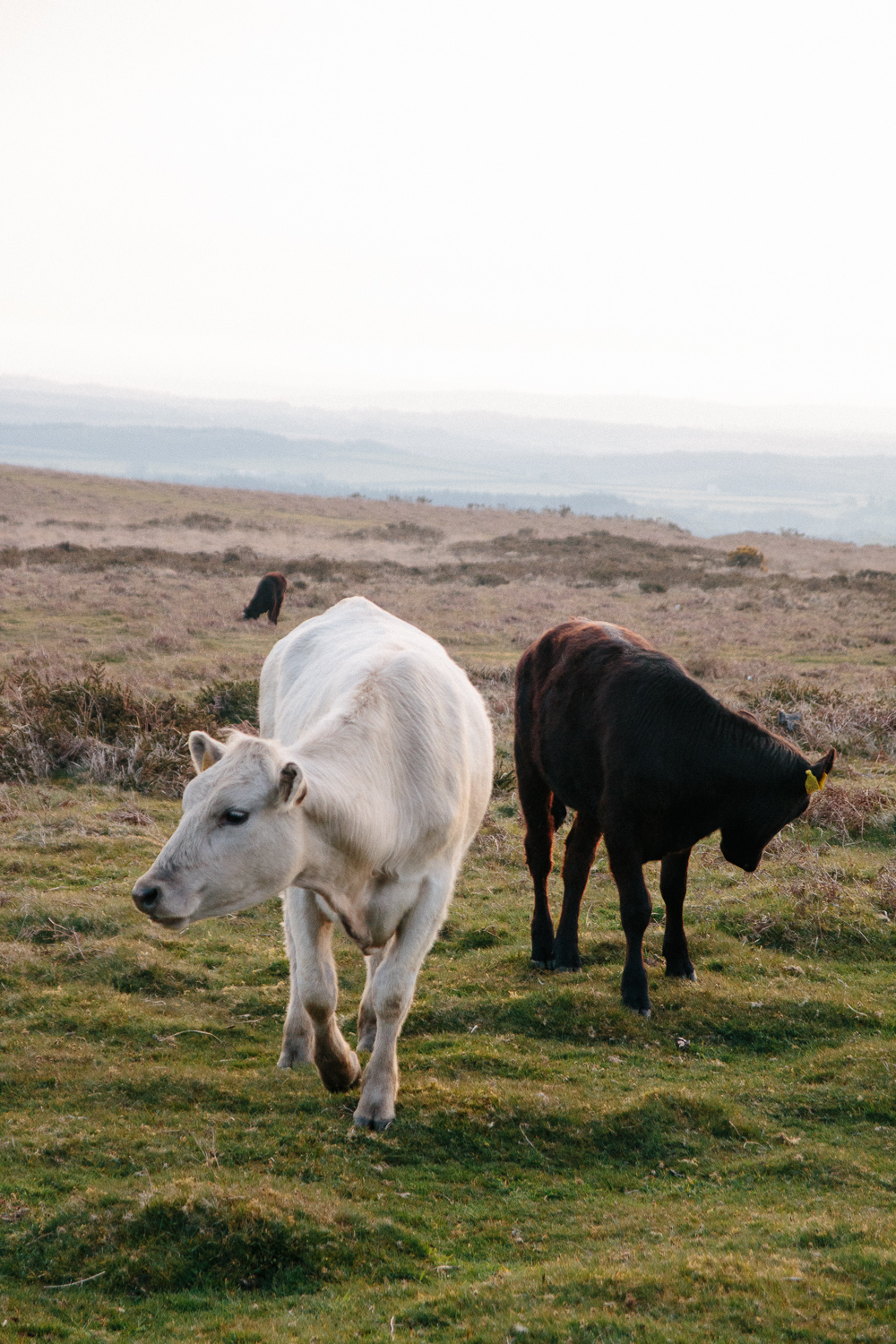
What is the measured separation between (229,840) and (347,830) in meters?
0.61

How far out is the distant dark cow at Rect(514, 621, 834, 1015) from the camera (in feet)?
21.4

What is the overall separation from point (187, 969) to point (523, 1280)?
3.80m

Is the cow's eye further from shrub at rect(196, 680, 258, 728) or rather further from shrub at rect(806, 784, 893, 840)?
shrub at rect(196, 680, 258, 728)

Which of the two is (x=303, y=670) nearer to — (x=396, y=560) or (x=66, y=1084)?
(x=66, y=1084)

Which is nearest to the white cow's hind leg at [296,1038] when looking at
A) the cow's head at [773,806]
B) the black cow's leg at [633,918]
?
the black cow's leg at [633,918]

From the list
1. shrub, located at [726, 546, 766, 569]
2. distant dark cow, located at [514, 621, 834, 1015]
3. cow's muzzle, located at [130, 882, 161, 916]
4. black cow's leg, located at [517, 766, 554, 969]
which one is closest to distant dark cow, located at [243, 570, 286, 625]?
black cow's leg, located at [517, 766, 554, 969]

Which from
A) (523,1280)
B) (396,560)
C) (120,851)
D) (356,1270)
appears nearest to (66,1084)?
(356,1270)

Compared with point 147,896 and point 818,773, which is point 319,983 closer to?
point 147,896

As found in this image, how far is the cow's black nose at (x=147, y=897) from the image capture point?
4086 millimetres

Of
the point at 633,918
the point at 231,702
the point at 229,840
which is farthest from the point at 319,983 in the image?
the point at 231,702

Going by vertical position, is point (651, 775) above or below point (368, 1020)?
above

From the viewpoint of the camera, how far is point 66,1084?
5.34 meters

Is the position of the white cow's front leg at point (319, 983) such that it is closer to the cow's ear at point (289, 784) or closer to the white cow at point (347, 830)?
the white cow at point (347, 830)

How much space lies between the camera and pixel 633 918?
6676 mm
